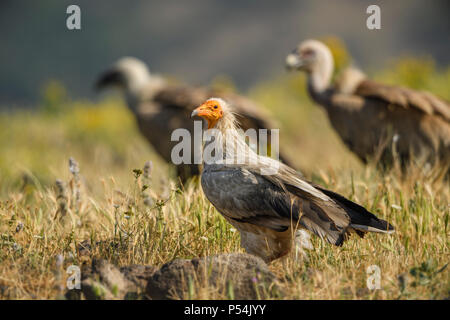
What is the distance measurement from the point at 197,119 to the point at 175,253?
4107 mm

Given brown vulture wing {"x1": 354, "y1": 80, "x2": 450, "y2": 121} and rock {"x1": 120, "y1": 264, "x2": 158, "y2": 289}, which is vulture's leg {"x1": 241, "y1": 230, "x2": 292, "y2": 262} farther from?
brown vulture wing {"x1": 354, "y1": 80, "x2": 450, "y2": 121}

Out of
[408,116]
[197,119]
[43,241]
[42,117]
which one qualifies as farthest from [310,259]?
[42,117]

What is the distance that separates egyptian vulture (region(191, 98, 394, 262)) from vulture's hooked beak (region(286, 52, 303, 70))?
3754 millimetres

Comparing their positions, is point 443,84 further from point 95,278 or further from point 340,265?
point 95,278

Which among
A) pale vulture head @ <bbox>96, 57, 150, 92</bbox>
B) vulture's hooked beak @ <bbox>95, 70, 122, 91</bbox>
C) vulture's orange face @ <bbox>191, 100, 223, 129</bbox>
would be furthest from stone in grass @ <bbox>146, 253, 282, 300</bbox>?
vulture's hooked beak @ <bbox>95, 70, 122, 91</bbox>

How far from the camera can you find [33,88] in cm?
3872

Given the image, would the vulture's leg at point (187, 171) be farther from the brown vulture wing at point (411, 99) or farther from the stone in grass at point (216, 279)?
the stone in grass at point (216, 279)

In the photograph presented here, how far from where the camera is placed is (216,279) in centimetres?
317

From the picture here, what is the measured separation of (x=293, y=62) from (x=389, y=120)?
1515 millimetres

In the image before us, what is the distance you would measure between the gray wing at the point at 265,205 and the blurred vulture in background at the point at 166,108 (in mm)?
3340

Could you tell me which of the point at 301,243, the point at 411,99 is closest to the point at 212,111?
the point at 301,243

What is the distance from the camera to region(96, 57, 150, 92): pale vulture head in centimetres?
908

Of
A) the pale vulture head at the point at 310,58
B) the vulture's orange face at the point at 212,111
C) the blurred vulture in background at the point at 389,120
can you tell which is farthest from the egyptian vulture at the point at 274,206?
the pale vulture head at the point at 310,58
